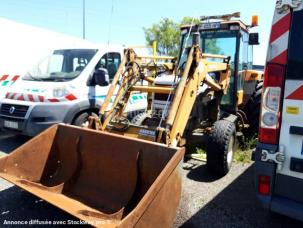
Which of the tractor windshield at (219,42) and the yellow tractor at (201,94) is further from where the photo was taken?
the tractor windshield at (219,42)

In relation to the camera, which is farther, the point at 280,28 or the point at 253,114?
the point at 253,114

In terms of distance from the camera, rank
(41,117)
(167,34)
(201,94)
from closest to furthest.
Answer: (201,94)
(41,117)
(167,34)

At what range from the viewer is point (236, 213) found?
379cm

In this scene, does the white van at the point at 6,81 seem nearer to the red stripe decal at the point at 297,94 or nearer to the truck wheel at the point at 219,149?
the truck wheel at the point at 219,149

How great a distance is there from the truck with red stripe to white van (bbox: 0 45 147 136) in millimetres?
3788

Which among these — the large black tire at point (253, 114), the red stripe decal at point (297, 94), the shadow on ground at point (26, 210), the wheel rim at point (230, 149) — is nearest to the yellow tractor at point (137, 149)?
the wheel rim at point (230, 149)

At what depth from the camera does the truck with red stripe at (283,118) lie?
8.88 ft

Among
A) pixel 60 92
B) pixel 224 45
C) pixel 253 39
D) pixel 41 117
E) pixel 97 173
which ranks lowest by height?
pixel 97 173

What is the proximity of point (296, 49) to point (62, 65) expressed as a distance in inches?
197

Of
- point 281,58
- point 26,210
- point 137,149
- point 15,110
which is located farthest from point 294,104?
point 15,110

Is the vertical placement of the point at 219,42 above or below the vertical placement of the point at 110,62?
above

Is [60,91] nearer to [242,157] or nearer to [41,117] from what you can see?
[41,117]

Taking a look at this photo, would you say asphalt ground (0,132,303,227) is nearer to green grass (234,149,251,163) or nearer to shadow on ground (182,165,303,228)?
shadow on ground (182,165,303,228)

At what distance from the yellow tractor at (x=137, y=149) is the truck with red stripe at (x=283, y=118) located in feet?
2.60
